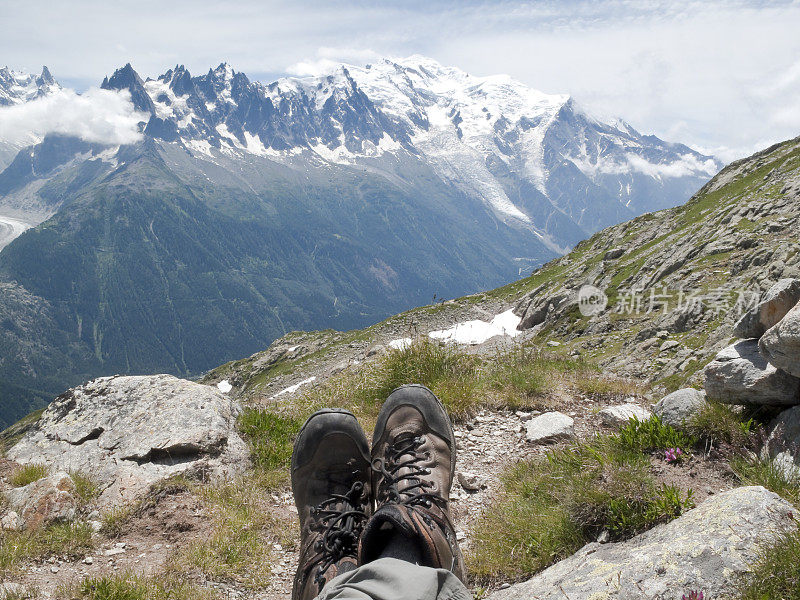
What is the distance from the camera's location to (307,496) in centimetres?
491

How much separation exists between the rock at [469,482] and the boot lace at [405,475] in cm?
106

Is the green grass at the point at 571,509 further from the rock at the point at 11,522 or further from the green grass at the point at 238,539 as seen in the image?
the rock at the point at 11,522

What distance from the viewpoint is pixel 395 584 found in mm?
2832

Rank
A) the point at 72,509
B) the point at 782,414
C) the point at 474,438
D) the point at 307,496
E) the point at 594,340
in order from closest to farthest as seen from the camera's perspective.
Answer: the point at 782,414, the point at 307,496, the point at 72,509, the point at 474,438, the point at 594,340

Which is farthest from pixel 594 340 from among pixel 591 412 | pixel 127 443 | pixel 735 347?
pixel 127 443

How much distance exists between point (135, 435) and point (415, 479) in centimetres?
443

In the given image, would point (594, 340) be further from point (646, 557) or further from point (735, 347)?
point (646, 557)

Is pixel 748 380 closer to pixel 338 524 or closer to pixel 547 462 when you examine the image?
pixel 547 462

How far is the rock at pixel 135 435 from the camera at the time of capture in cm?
621

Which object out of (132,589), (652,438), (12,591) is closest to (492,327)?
(652,438)

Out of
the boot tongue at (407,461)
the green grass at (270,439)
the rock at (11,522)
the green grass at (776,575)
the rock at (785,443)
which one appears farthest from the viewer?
the green grass at (270,439)

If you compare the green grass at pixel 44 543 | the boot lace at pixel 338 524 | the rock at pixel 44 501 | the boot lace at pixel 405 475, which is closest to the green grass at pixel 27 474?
the rock at pixel 44 501

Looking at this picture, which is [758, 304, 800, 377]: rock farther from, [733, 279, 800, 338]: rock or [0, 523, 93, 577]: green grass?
[0, 523, 93, 577]: green grass

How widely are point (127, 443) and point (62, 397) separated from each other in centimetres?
220
